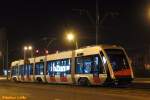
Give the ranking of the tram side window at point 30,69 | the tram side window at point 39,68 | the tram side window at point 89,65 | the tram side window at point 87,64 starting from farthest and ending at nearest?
the tram side window at point 30,69
the tram side window at point 39,68
the tram side window at point 87,64
the tram side window at point 89,65

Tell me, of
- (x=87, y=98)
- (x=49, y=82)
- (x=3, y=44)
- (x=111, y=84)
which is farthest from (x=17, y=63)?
(x=3, y=44)

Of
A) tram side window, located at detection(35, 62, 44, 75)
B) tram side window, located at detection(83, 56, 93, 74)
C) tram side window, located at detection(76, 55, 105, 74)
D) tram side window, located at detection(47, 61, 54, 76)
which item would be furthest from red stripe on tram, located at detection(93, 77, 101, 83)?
tram side window, located at detection(35, 62, 44, 75)

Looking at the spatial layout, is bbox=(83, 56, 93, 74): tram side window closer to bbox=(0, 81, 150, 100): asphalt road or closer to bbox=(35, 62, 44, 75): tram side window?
bbox=(0, 81, 150, 100): asphalt road

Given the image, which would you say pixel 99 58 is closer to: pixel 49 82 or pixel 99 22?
pixel 99 22

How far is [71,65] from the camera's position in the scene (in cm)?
4225

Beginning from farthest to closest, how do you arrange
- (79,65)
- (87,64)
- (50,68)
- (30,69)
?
(30,69) → (50,68) → (79,65) → (87,64)

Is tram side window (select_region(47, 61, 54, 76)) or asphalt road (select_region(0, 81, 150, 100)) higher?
tram side window (select_region(47, 61, 54, 76))

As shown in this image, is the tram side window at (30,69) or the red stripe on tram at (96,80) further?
the tram side window at (30,69)

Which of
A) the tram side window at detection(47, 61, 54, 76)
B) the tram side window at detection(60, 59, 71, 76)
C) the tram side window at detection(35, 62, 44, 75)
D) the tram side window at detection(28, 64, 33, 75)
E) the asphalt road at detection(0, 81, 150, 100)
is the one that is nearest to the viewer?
the asphalt road at detection(0, 81, 150, 100)

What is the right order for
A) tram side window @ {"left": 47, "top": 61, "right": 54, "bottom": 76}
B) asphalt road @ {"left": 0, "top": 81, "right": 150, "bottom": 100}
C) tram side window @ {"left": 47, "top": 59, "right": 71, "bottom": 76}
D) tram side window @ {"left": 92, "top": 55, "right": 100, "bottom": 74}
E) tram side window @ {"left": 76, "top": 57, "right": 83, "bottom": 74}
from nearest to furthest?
asphalt road @ {"left": 0, "top": 81, "right": 150, "bottom": 100}, tram side window @ {"left": 92, "top": 55, "right": 100, "bottom": 74}, tram side window @ {"left": 76, "top": 57, "right": 83, "bottom": 74}, tram side window @ {"left": 47, "top": 59, "right": 71, "bottom": 76}, tram side window @ {"left": 47, "top": 61, "right": 54, "bottom": 76}

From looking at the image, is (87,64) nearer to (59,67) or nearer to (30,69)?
(59,67)

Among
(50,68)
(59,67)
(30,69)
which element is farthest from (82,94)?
(30,69)

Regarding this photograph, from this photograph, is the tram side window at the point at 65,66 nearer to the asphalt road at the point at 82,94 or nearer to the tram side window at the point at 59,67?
the tram side window at the point at 59,67

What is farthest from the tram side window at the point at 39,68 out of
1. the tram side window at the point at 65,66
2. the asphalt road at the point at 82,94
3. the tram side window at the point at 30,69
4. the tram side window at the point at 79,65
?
the asphalt road at the point at 82,94
